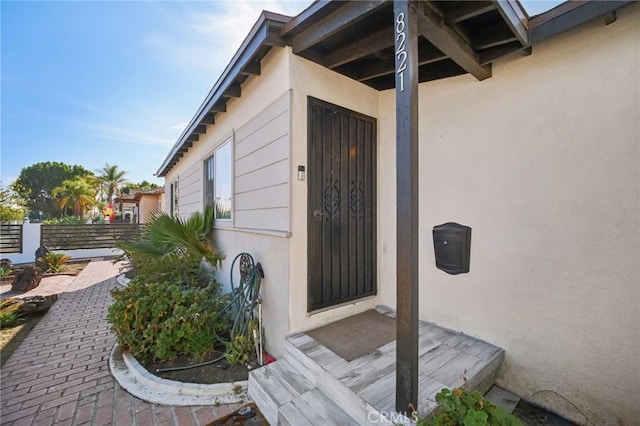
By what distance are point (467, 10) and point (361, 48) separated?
2.86 feet

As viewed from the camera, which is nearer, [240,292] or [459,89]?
[459,89]

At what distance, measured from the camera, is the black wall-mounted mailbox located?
2363 mm

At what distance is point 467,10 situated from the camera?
5.76ft

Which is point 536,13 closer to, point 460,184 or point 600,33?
point 600,33

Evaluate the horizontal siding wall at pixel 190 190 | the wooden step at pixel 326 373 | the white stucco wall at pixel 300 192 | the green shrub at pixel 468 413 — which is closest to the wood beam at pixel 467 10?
the white stucco wall at pixel 300 192

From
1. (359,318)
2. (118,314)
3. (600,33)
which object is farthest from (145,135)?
(600,33)

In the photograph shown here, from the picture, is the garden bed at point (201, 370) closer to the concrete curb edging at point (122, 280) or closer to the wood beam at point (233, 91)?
the wood beam at point (233, 91)

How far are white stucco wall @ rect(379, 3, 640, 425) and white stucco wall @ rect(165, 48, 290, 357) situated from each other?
1.63m

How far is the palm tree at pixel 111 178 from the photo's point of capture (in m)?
25.2

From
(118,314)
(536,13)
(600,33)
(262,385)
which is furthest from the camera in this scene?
(118,314)

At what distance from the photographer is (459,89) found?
262cm

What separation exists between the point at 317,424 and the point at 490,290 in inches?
72.3

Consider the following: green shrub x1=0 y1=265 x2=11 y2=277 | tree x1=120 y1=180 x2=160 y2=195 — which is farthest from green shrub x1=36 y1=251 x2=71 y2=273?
tree x1=120 y1=180 x2=160 y2=195

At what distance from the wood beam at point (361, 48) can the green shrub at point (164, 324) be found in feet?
9.90
